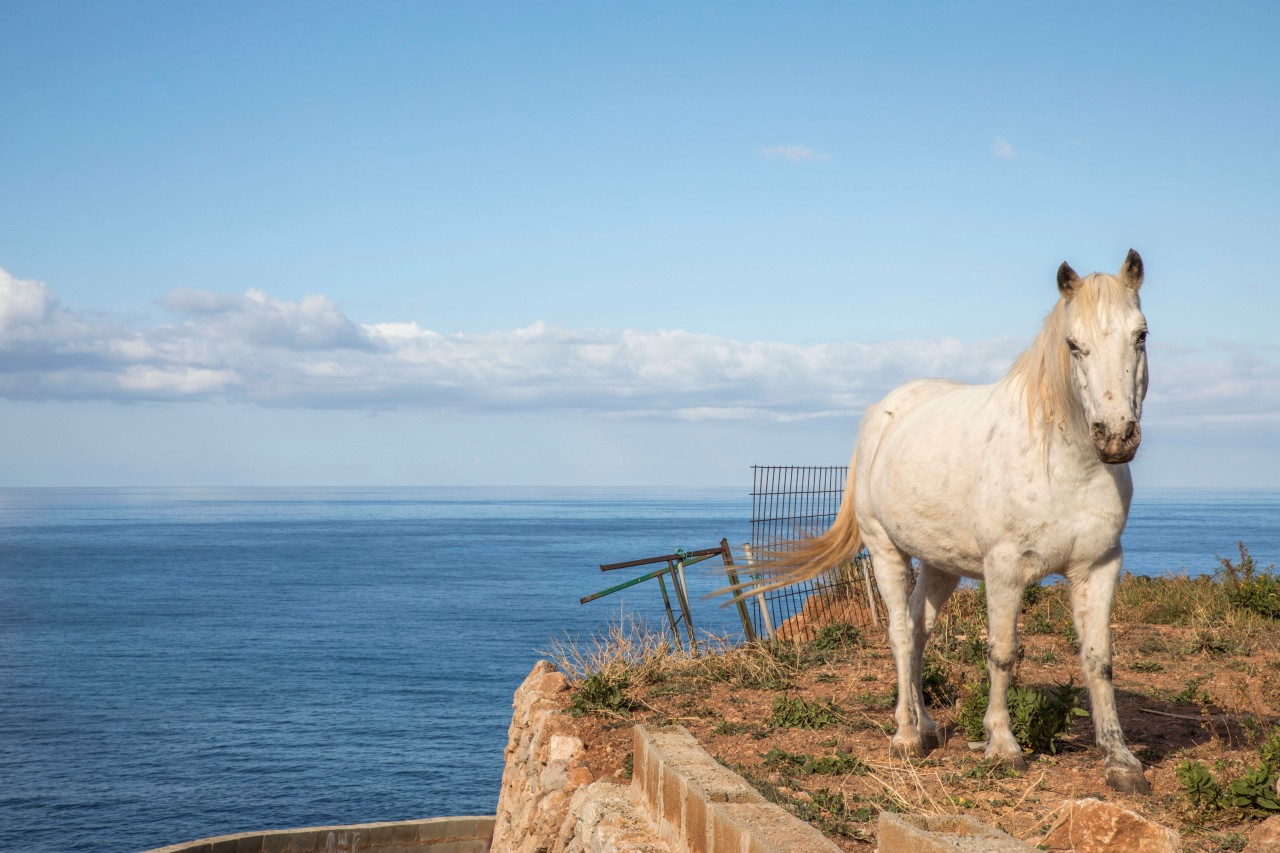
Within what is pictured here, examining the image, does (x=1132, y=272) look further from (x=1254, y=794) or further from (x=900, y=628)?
(x=900, y=628)

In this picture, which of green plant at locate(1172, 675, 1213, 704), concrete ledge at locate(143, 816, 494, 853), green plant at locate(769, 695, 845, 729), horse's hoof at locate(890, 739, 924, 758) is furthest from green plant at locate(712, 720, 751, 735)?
concrete ledge at locate(143, 816, 494, 853)

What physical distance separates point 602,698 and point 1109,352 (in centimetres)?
513

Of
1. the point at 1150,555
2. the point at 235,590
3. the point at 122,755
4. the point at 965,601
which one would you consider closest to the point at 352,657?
the point at 122,755

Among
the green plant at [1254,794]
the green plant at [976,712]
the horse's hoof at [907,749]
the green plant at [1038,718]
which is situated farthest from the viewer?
the green plant at [976,712]

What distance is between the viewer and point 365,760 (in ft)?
123

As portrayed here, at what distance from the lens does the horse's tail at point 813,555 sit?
770 cm

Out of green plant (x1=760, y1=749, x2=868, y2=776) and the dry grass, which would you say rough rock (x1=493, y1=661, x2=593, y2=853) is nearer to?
the dry grass

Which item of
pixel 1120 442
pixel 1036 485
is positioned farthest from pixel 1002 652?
pixel 1120 442

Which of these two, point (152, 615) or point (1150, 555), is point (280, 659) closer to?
point (152, 615)

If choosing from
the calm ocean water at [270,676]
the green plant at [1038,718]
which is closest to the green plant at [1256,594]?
the calm ocean water at [270,676]

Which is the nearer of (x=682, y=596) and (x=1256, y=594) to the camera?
(x=682, y=596)

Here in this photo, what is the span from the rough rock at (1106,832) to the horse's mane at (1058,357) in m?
2.13

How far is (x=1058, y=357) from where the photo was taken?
5.25 meters

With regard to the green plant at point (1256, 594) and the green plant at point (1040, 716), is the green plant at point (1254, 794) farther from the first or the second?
the green plant at point (1256, 594)
